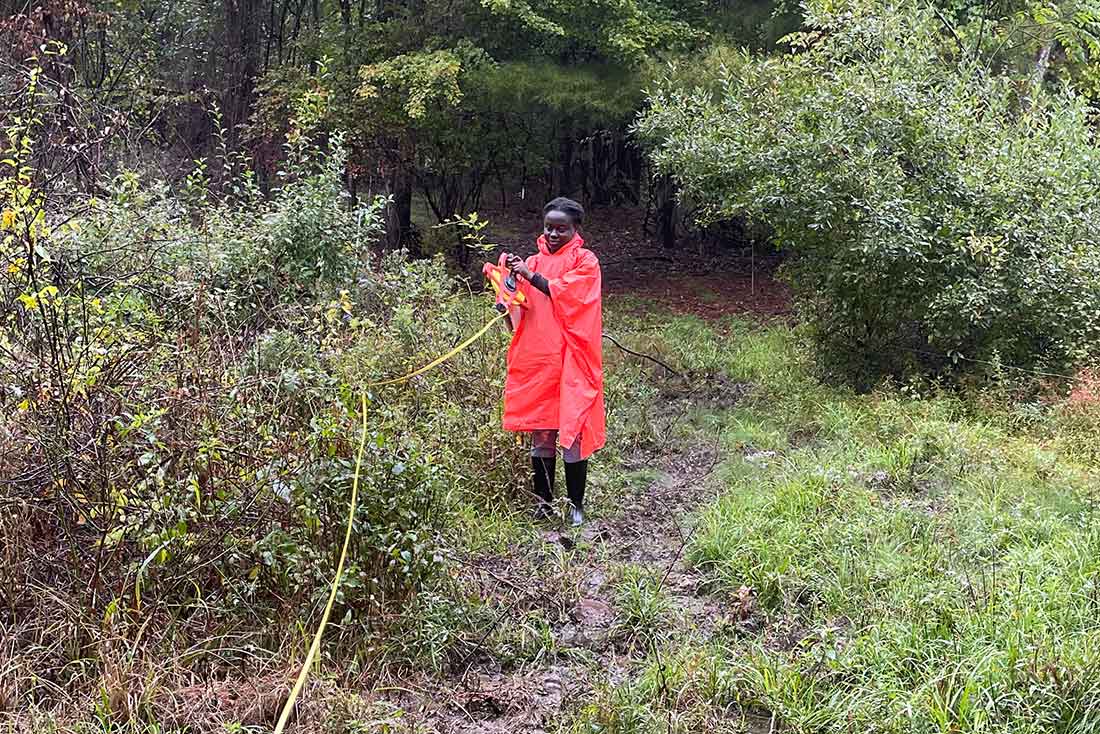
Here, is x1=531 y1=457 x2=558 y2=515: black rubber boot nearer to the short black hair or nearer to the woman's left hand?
the woman's left hand

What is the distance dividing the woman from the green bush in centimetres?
313

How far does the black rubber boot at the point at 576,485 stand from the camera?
187 inches

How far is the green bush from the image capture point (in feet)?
22.4

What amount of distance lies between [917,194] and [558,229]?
3699 millimetres

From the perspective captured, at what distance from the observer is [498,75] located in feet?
38.1

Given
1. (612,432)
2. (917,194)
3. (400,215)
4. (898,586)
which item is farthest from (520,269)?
(400,215)

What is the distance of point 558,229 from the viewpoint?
4.65m

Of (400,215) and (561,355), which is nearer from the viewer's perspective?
(561,355)

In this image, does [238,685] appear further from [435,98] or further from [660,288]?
[660,288]

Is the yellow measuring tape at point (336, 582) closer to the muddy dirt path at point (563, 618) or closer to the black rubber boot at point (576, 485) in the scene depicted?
the muddy dirt path at point (563, 618)

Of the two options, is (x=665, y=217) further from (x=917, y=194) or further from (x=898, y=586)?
(x=898, y=586)

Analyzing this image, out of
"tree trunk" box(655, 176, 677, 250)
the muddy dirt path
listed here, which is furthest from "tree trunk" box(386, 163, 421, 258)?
the muddy dirt path

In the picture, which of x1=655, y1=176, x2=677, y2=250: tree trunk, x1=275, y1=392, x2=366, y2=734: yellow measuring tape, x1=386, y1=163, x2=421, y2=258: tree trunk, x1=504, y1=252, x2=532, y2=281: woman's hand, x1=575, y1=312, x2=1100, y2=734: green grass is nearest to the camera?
x1=275, y1=392, x2=366, y2=734: yellow measuring tape

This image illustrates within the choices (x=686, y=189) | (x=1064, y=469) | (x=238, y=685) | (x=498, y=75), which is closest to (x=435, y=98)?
(x=498, y=75)
